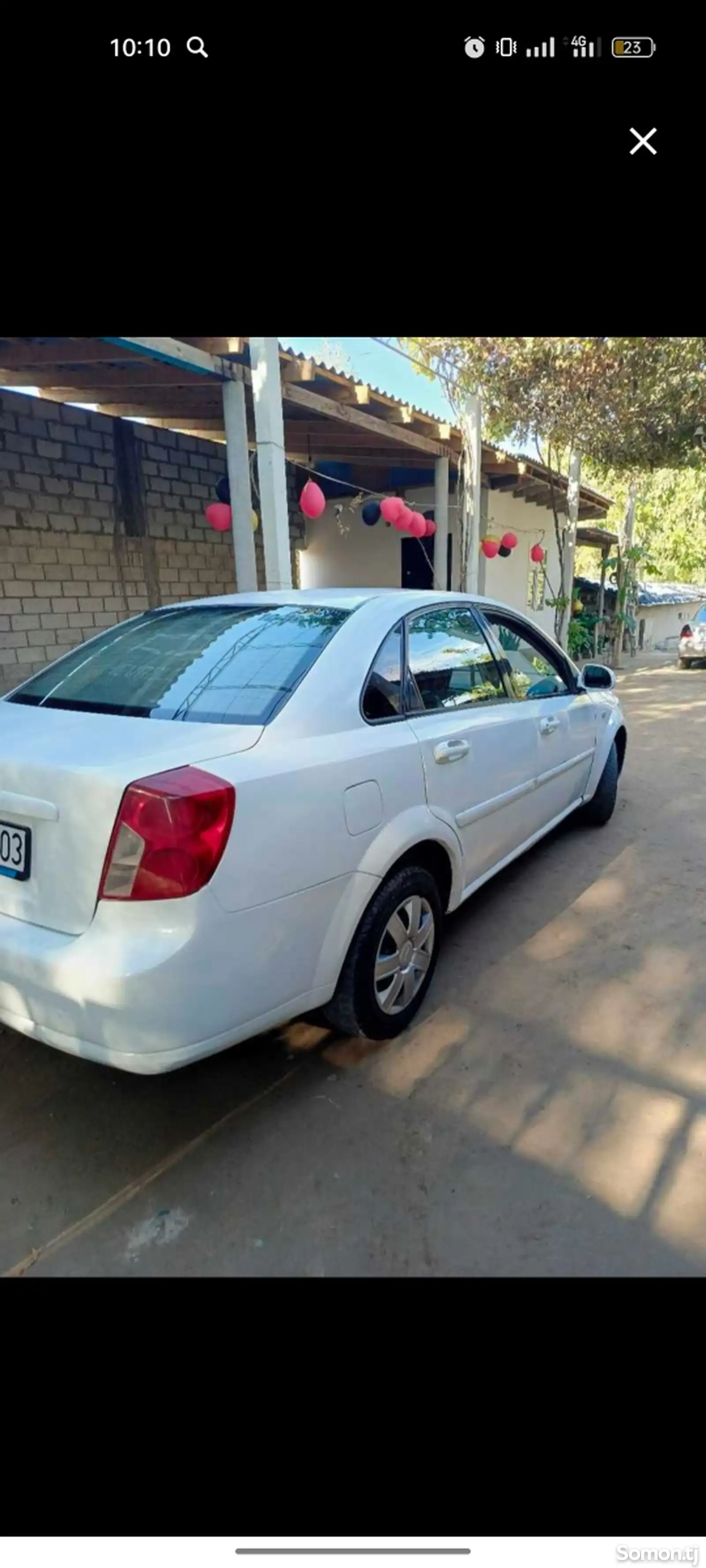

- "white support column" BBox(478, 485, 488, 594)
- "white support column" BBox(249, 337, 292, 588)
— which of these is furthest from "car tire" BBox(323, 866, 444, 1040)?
"white support column" BBox(478, 485, 488, 594)

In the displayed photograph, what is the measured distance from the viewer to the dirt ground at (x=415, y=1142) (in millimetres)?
1718

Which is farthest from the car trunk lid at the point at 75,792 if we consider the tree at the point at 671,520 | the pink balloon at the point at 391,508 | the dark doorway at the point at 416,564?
the tree at the point at 671,520

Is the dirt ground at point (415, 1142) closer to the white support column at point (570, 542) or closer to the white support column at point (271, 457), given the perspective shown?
the white support column at point (271, 457)

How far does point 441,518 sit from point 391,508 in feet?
4.93

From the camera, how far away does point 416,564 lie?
12648 mm

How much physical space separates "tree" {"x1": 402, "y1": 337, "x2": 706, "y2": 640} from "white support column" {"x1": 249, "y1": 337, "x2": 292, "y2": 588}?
145 inches

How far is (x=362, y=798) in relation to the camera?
A: 6.91ft

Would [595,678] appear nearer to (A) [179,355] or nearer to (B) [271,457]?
(B) [271,457]

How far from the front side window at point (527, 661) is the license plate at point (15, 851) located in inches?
88.7

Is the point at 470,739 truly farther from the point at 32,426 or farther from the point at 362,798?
the point at 32,426
